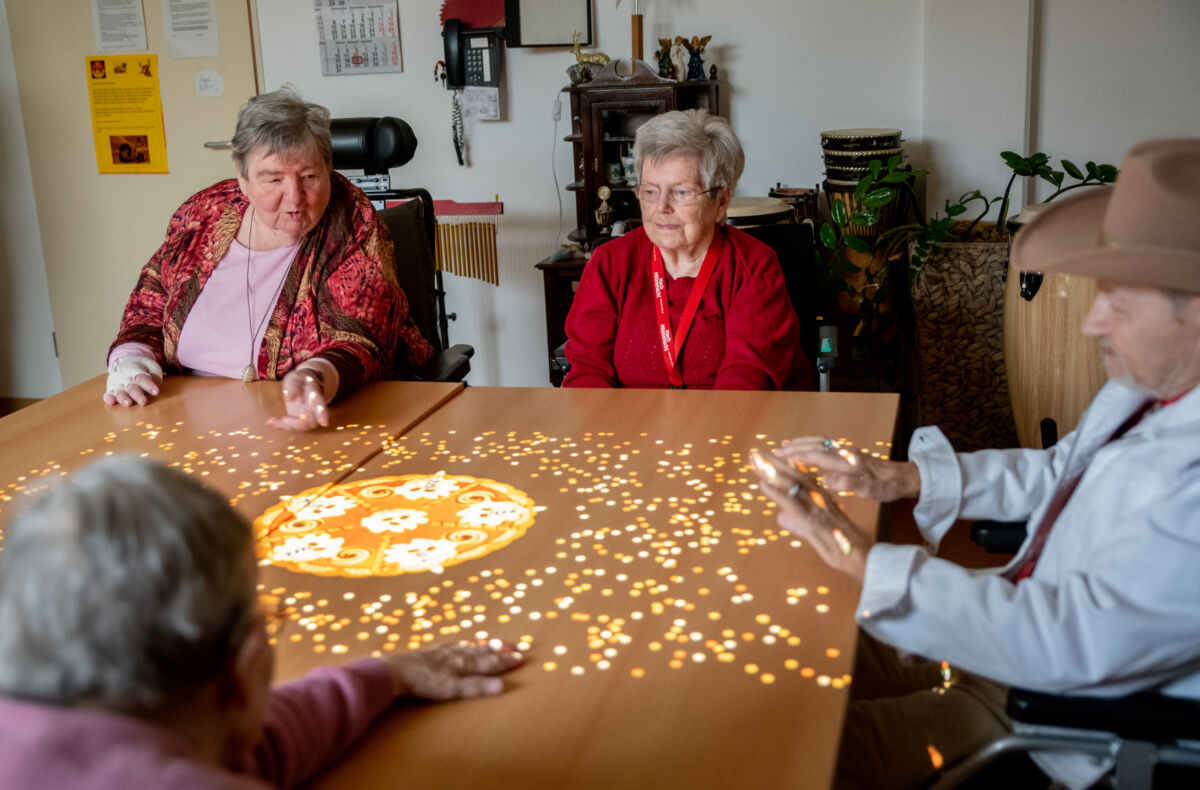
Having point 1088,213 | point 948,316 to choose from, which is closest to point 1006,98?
point 948,316

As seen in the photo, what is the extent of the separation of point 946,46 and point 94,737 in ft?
13.3

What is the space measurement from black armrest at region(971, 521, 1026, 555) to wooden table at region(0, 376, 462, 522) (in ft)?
3.59

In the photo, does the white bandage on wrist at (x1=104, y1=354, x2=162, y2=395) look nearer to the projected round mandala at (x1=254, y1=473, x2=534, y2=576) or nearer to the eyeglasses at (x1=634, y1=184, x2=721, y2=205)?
the projected round mandala at (x1=254, y1=473, x2=534, y2=576)

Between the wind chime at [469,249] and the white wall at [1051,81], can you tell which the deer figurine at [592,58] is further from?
the white wall at [1051,81]

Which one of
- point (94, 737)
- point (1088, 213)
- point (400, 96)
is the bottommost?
point (94, 737)

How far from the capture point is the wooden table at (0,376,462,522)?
198 cm

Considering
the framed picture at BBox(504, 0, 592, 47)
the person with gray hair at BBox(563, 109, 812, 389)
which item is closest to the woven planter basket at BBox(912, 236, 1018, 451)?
the person with gray hair at BBox(563, 109, 812, 389)

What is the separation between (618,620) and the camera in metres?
1.41

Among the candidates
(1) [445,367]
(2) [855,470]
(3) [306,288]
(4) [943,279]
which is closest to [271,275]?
(3) [306,288]

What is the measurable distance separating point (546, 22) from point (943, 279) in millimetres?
1929

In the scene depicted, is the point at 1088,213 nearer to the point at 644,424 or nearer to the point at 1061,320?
the point at 644,424

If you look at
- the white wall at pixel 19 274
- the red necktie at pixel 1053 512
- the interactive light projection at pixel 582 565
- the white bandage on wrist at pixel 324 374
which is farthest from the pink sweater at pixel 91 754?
the white wall at pixel 19 274

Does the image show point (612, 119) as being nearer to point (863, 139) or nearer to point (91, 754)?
point (863, 139)

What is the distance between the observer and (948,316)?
396cm
